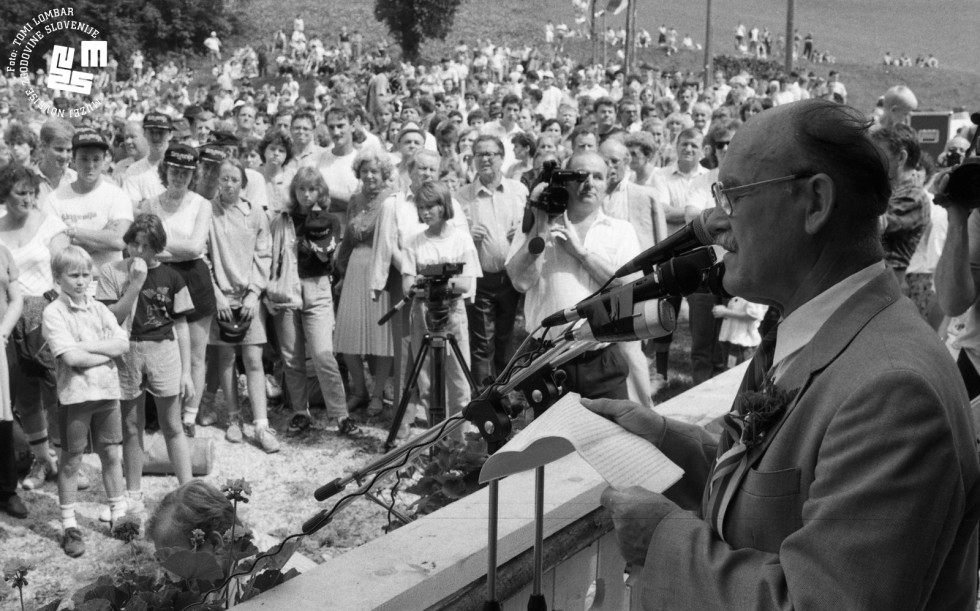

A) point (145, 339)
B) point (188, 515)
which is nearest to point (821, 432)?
point (188, 515)

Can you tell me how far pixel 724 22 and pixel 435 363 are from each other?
57615mm

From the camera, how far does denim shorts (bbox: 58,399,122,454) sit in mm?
4781

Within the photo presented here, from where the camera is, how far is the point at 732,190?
61.0 inches

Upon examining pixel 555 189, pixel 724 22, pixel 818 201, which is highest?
pixel 724 22

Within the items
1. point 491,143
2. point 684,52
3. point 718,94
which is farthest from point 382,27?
point 491,143

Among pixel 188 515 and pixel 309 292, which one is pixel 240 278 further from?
pixel 188 515

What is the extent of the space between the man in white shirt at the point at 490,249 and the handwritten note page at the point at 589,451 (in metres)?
5.16

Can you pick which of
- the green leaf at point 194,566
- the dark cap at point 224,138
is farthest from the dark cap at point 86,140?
the green leaf at point 194,566

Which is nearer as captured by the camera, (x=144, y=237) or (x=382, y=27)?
(x=144, y=237)

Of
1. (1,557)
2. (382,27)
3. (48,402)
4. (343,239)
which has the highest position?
(382,27)

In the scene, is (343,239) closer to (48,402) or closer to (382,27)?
(48,402)

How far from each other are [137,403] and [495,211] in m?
2.75

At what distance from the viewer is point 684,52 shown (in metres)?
49.8

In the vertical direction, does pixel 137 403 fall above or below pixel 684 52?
below
